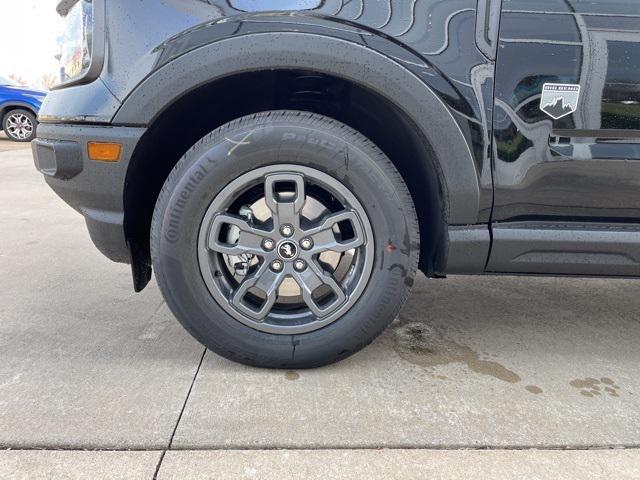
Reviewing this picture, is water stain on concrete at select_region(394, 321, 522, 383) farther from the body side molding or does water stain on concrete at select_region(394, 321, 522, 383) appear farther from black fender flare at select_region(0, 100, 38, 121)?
black fender flare at select_region(0, 100, 38, 121)

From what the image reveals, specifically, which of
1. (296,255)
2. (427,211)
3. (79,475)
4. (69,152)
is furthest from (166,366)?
(427,211)

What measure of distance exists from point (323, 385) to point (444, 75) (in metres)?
1.21

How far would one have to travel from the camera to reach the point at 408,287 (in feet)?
5.97

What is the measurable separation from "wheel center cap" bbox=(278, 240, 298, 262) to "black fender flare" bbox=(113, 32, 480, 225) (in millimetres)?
622

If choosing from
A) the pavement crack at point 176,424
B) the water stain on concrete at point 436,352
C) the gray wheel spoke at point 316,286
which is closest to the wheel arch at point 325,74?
the gray wheel spoke at point 316,286

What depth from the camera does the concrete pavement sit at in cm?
146

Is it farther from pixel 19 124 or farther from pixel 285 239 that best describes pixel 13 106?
pixel 285 239

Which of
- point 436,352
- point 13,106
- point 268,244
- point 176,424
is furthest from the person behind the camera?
point 13,106

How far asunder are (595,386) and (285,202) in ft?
4.58

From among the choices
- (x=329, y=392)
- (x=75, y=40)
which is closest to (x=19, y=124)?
(x=75, y=40)

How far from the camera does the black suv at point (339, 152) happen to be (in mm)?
1648

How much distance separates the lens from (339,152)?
1704mm

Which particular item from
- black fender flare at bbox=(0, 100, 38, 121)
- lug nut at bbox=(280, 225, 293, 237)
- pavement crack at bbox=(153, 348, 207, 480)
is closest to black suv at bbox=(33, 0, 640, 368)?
lug nut at bbox=(280, 225, 293, 237)

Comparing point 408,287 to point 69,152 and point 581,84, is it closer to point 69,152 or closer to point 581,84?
point 581,84
